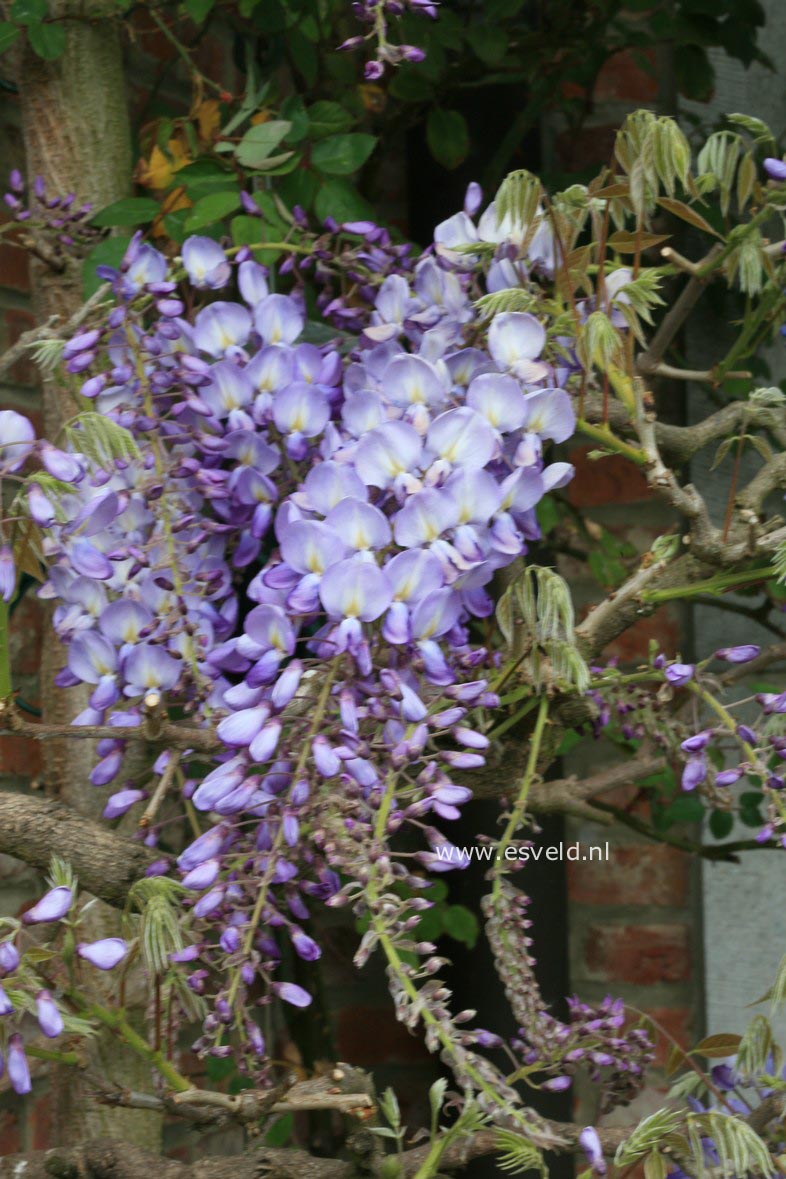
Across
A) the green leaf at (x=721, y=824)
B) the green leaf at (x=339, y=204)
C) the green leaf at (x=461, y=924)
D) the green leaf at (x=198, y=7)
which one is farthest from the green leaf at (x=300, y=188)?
the green leaf at (x=721, y=824)

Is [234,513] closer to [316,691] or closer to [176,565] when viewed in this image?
[176,565]

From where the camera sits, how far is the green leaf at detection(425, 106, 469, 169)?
1186 mm

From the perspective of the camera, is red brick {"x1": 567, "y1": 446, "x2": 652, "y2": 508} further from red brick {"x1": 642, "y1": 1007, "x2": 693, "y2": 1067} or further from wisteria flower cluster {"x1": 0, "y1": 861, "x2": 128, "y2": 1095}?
wisteria flower cluster {"x1": 0, "y1": 861, "x2": 128, "y2": 1095}

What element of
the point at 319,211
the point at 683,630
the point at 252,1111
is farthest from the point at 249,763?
the point at 683,630

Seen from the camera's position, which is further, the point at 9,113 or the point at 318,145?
the point at 9,113

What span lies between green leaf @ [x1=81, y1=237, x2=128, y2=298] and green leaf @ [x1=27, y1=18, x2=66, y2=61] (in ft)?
0.40

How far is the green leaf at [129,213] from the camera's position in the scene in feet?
2.73

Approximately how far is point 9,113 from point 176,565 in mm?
618

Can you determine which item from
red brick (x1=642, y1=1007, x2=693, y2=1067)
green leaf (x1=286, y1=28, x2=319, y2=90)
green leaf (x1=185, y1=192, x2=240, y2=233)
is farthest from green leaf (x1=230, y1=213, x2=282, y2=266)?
red brick (x1=642, y1=1007, x2=693, y2=1067)

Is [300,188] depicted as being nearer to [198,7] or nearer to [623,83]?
[198,7]

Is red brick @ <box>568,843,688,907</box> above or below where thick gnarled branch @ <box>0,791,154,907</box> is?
below

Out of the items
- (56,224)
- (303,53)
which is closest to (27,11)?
(56,224)

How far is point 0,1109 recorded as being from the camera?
106cm

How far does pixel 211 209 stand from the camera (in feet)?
2.59
